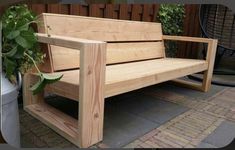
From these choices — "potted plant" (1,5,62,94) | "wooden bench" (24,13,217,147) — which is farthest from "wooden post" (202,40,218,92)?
"potted plant" (1,5,62,94)

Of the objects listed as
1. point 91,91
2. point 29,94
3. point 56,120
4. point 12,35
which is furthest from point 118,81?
point 29,94

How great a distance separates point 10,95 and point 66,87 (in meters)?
0.37

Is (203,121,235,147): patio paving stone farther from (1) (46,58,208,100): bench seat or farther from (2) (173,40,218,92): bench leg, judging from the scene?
(2) (173,40,218,92): bench leg

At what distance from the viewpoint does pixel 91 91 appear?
46.2 inches

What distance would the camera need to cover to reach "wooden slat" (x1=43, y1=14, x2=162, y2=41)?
1551mm

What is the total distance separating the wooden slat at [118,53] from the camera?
153 centimetres

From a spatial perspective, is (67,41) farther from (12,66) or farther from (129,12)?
(129,12)

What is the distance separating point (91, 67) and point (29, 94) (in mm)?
748

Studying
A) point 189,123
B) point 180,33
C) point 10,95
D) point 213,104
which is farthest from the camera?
point 180,33

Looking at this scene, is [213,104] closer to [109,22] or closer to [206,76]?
[206,76]

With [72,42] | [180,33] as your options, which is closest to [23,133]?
[72,42]

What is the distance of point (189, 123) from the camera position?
5.37ft

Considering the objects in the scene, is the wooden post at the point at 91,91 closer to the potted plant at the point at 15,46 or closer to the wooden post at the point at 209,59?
the potted plant at the point at 15,46

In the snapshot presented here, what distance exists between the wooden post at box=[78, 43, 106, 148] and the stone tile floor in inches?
4.3
